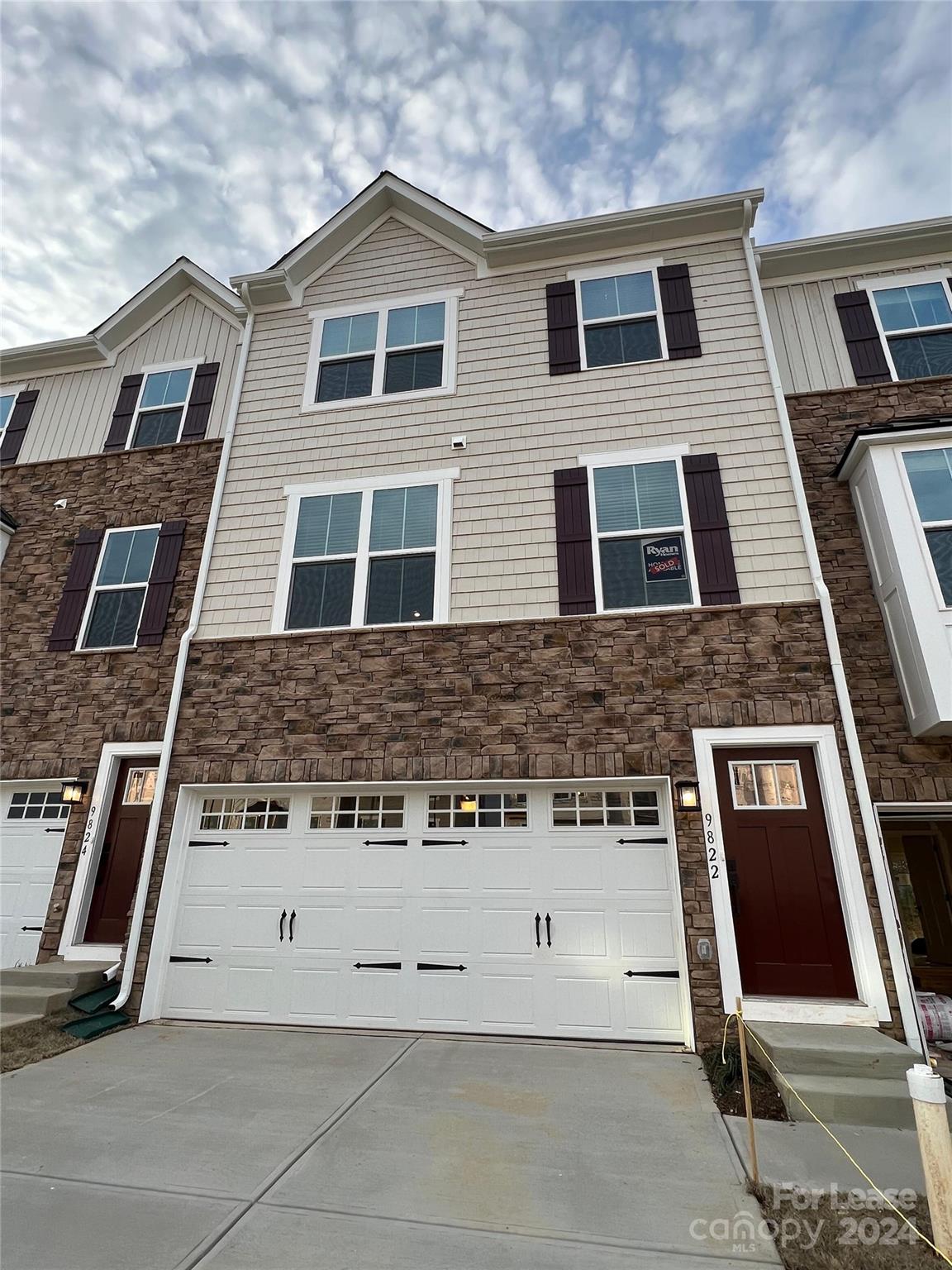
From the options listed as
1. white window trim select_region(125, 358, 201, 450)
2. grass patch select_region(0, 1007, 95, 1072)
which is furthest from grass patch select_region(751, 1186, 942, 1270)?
white window trim select_region(125, 358, 201, 450)

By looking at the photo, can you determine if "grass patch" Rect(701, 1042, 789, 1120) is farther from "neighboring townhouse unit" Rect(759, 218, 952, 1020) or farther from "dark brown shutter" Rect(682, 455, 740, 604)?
"dark brown shutter" Rect(682, 455, 740, 604)

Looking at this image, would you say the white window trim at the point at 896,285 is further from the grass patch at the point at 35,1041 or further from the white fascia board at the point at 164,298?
the grass patch at the point at 35,1041

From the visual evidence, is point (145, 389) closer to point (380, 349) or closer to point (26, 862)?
point (380, 349)

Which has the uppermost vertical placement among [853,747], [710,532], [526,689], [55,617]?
[710,532]

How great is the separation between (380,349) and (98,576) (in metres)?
5.28

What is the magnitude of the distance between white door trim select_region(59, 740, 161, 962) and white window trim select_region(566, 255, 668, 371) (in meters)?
7.50

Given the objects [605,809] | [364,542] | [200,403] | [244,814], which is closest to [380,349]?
[364,542]

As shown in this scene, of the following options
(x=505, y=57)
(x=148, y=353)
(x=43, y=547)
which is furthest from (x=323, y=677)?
(x=505, y=57)

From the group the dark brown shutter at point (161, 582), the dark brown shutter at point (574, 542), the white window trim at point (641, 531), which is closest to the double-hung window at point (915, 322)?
the white window trim at point (641, 531)

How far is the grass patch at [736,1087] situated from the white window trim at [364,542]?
4705 millimetres

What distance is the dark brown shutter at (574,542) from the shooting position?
6734 mm

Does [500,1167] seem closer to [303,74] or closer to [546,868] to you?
[546,868]

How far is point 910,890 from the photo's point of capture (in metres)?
8.51

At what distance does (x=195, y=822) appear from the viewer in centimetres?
691
